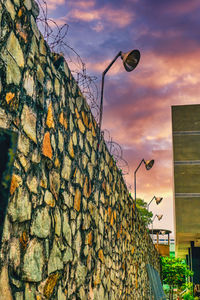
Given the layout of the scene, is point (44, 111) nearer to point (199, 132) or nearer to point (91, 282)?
point (91, 282)

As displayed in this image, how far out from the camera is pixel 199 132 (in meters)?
21.2

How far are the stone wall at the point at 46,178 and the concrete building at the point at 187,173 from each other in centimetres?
1613

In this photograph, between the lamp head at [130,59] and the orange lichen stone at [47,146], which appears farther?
the lamp head at [130,59]

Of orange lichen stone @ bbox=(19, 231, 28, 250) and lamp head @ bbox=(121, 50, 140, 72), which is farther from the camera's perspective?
lamp head @ bbox=(121, 50, 140, 72)

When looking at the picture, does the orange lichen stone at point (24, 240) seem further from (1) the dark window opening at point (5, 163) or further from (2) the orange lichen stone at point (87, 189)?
(2) the orange lichen stone at point (87, 189)

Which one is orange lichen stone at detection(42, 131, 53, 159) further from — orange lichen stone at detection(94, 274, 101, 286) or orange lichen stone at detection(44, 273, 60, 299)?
orange lichen stone at detection(94, 274, 101, 286)

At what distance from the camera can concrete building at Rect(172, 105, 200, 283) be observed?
2005 cm

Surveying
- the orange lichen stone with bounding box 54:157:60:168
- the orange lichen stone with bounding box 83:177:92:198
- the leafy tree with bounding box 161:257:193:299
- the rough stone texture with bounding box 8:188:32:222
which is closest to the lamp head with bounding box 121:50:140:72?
the orange lichen stone with bounding box 83:177:92:198

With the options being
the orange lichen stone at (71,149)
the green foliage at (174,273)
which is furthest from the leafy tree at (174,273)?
the orange lichen stone at (71,149)

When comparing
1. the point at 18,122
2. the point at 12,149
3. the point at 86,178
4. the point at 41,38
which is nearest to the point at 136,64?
the point at 86,178

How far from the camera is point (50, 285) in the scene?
2.77m

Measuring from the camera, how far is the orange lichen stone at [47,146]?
111 inches

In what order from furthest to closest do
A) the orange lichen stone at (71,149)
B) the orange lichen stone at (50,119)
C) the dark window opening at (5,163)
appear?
the orange lichen stone at (71,149), the orange lichen stone at (50,119), the dark window opening at (5,163)

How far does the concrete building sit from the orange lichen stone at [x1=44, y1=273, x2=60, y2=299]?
17975 millimetres
